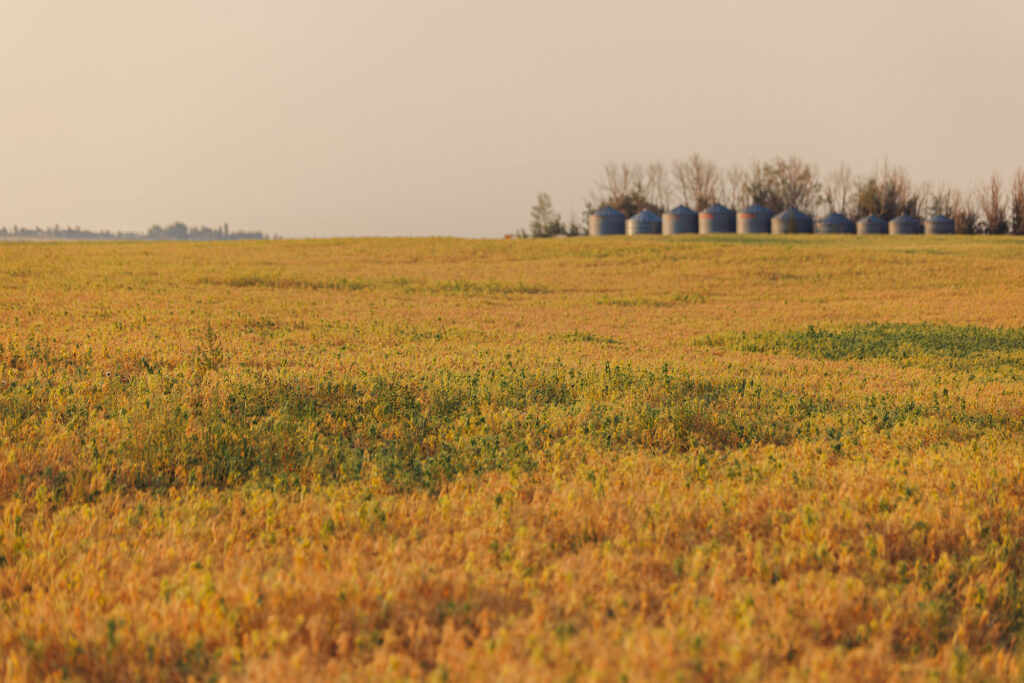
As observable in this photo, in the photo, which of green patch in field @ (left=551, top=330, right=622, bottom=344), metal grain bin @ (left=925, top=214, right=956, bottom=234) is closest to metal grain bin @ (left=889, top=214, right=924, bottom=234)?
metal grain bin @ (left=925, top=214, right=956, bottom=234)

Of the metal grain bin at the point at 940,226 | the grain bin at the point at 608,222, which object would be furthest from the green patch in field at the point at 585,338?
the metal grain bin at the point at 940,226

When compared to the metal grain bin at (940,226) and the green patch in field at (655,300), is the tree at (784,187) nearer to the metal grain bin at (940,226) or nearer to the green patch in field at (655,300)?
the metal grain bin at (940,226)

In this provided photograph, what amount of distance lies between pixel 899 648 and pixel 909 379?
29.9 ft

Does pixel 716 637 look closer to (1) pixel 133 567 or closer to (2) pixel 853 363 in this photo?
(1) pixel 133 567

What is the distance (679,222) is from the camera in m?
83.8

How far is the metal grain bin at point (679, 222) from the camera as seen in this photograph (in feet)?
275

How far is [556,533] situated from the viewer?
5.38 meters

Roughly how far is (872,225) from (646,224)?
2580cm

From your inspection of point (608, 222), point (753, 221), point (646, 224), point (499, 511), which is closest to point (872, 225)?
point (753, 221)

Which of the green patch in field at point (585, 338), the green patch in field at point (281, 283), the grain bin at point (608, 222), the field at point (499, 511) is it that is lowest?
the field at point (499, 511)

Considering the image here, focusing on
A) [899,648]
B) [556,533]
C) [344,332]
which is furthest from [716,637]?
[344,332]

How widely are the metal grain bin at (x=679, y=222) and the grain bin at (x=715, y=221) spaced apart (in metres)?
0.93

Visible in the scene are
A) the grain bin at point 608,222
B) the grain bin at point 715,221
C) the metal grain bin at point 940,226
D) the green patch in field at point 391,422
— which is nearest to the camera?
the green patch in field at point 391,422

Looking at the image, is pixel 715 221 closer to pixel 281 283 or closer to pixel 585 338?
pixel 281 283
